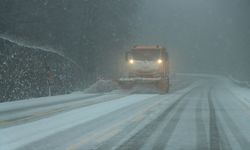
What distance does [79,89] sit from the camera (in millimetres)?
34031

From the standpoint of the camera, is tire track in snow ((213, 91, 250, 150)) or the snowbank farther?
the snowbank

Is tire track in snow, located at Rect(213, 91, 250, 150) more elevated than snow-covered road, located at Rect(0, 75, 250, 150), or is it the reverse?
snow-covered road, located at Rect(0, 75, 250, 150)

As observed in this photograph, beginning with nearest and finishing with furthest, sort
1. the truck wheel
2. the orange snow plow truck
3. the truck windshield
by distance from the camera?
the truck wheel
the orange snow plow truck
the truck windshield

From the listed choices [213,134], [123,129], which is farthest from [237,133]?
[123,129]

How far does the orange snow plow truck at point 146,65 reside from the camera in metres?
30.9

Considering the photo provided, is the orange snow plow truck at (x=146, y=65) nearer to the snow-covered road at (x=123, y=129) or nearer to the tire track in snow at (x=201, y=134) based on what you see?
the snow-covered road at (x=123, y=129)

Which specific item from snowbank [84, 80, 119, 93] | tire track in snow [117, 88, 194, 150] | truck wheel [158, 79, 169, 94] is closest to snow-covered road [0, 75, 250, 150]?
tire track in snow [117, 88, 194, 150]

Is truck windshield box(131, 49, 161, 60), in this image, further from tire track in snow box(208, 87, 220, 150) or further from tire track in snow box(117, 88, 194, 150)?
tire track in snow box(117, 88, 194, 150)

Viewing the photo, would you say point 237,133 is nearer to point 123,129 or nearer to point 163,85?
point 123,129

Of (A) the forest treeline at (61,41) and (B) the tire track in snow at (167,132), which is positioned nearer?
(B) the tire track in snow at (167,132)

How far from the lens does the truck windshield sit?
102 ft

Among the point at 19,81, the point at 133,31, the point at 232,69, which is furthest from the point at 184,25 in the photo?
the point at 19,81

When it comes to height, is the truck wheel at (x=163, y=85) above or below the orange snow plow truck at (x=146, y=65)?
below

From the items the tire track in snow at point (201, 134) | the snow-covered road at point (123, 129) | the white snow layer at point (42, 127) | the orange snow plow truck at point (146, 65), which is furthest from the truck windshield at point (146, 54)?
the tire track in snow at point (201, 134)
